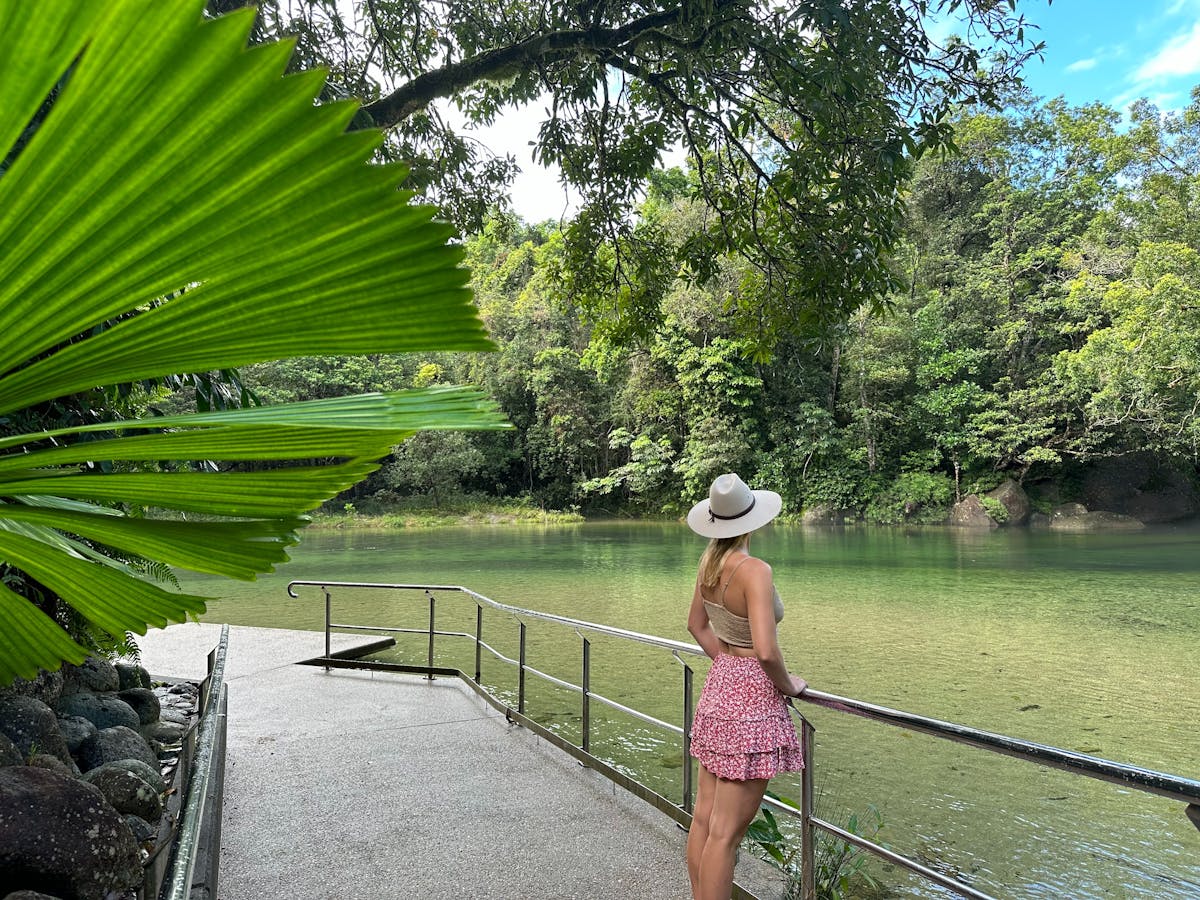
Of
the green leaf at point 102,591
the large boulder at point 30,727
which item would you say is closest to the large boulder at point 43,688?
the large boulder at point 30,727

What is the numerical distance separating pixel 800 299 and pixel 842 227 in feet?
2.04

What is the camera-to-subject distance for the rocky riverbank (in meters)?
1.83

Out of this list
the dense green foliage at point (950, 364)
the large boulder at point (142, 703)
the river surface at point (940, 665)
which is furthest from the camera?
the dense green foliage at point (950, 364)

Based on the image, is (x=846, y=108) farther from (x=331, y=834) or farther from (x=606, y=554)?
(x=606, y=554)

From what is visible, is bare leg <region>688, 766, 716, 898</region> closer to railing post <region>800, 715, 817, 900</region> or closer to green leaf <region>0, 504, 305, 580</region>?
railing post <region>800, 715, 817, 900</region>

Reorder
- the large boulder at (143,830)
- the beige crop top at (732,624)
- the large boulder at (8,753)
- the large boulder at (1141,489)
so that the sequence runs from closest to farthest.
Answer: the large boulder at (8,753)
the beige crop top at (732,624)
the large boulder at (143,830)
the large boulder at (1141,489)

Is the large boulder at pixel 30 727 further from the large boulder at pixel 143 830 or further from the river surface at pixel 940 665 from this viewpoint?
the river surface at pixel 940 665

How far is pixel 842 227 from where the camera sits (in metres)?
4.96

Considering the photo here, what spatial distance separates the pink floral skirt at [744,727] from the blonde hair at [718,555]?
0.76 feet

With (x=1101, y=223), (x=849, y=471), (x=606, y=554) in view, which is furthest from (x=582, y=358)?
(x=1101, y=223)

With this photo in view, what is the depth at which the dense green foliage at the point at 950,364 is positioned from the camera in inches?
892

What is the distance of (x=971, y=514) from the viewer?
24984 mm

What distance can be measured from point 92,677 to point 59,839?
213 centimetres

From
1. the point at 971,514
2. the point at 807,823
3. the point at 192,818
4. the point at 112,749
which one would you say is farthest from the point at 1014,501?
the point at 192,818
